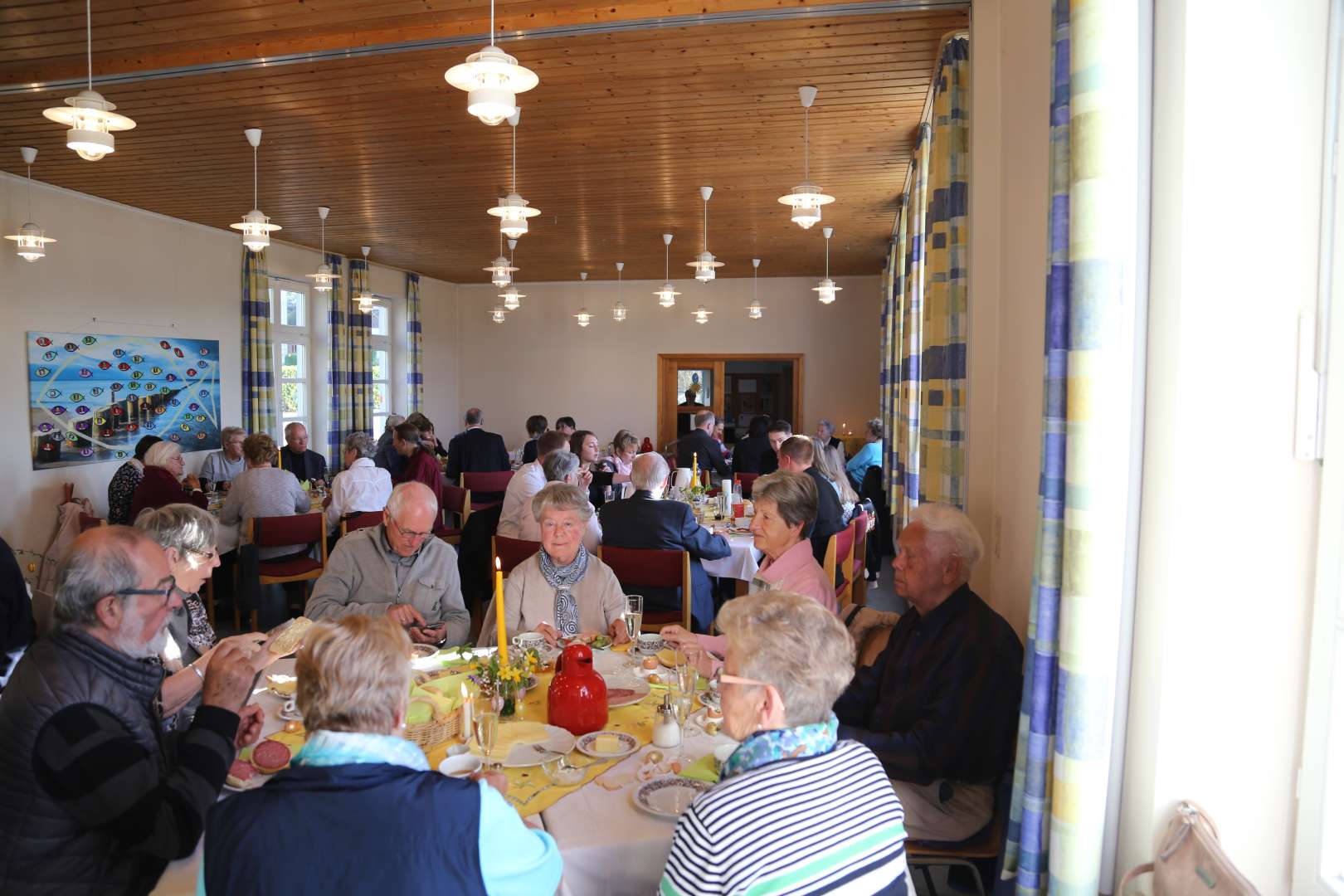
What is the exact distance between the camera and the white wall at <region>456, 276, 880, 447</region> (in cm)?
1338

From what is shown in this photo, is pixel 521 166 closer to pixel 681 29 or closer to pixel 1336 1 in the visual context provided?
pixel 681 29

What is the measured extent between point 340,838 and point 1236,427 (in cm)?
173

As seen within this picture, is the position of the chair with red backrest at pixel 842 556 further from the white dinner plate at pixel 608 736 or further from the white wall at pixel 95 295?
the white wall at pixel 95 295

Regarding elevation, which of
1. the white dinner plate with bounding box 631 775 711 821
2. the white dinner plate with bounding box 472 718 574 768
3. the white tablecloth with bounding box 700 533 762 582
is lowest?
the white tablecloth with bounding box 700 533 762 582

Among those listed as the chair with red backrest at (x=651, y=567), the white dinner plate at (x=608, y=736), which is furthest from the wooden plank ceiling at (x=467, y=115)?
the white dinner plate at (x=608, y=736)

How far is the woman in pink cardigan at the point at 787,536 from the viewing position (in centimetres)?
308

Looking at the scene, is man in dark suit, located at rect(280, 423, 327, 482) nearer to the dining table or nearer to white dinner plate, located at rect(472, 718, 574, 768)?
the dining table

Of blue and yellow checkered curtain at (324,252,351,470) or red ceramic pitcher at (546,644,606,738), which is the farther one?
blue and yellow checkered curtain at (324,252,351,470)

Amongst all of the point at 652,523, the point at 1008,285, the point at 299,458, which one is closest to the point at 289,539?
the point at 652,523

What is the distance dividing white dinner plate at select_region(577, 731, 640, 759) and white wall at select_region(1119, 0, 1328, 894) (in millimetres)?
1164

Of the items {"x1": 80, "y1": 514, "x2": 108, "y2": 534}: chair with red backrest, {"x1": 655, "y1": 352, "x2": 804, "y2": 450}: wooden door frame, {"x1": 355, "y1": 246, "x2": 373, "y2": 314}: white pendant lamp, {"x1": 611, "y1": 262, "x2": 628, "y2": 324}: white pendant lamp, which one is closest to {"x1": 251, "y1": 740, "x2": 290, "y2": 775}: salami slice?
{"x1": 80, "y1": 514, "x2": 108, "y2": 534}: chair with red backrest

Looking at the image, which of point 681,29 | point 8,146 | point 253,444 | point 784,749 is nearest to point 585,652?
point 784,749

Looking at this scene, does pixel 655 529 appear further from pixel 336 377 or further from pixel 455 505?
pixel 336 377

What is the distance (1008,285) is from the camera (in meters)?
3.11
